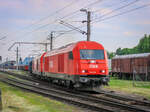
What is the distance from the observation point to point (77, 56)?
17438 millimetres

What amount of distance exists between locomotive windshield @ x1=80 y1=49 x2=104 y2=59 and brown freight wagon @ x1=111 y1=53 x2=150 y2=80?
1704 centimetres

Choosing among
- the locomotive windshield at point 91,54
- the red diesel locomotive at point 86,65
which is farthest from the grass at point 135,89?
the locomotive windshield at point 91,54

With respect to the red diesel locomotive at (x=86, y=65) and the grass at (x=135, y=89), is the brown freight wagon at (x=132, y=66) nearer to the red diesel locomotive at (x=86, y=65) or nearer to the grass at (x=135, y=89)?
the grass at (x=135, y=89)

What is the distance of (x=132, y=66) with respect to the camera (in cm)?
3775

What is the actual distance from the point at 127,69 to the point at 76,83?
75.6 ft

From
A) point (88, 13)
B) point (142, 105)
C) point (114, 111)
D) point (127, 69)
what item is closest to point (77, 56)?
point (142, 105)

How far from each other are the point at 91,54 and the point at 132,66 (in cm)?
2129

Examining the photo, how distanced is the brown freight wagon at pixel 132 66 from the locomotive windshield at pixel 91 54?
17.0 m

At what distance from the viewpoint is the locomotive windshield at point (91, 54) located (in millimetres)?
17562

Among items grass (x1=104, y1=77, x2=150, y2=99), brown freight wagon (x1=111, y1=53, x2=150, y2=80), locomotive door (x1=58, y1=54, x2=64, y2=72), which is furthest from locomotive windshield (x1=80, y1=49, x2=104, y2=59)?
brown freight wagon (x1=111, y1=53, x2=150, y2=80)

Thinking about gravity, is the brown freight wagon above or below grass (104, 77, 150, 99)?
Result: above

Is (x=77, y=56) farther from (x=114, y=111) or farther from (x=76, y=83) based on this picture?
(x=114, y=111)

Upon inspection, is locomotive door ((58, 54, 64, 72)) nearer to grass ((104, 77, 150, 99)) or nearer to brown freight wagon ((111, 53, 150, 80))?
grass ((104, 77, 150, 99))

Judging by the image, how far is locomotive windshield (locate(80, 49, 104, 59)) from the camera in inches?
691
